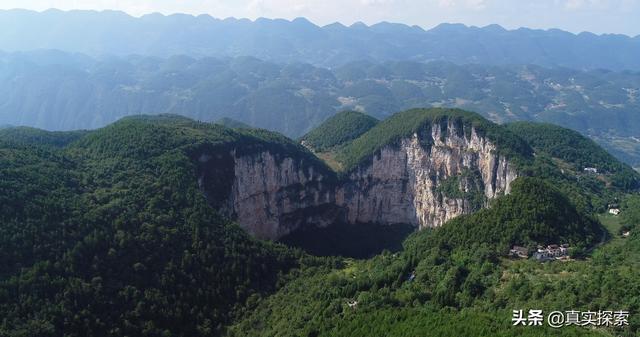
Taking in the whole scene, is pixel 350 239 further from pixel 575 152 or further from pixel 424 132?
pixel 575 152

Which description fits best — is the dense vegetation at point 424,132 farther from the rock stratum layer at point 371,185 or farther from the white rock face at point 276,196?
the white rock face at point 276,196

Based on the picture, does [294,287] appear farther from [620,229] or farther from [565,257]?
[620,229]

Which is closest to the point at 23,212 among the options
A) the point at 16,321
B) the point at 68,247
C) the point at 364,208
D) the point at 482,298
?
the point at 68,247

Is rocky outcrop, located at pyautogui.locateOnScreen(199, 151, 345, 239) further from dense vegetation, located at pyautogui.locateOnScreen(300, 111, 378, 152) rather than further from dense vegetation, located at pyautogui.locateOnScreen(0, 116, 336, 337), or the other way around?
dense vegetation, located at pyautogui.locateOnScreen(300, 111, 378, 152)

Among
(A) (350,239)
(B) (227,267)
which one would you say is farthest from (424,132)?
(B) (227,267)

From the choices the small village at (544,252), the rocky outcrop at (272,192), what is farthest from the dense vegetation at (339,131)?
the small village at (544,252)
